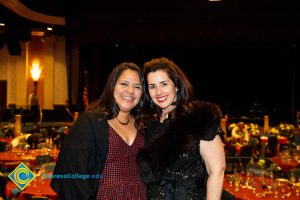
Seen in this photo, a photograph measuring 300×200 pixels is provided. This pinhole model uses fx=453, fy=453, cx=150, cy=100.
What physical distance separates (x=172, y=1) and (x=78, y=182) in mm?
12622

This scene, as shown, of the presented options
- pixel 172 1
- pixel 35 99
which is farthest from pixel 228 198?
pixel 35 99

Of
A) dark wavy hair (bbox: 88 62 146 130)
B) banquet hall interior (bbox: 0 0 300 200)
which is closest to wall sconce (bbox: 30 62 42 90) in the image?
banquet hall interior (bbox: 0 0 300 200)

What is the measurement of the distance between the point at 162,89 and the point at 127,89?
23 cm

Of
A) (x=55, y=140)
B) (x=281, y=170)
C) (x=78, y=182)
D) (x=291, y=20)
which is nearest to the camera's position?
(x=78, y=182)

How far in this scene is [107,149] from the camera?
102 inches

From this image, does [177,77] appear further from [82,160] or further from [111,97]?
[82,160]

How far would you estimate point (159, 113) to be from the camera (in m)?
2.83

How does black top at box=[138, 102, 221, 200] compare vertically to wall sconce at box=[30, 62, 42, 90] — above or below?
below

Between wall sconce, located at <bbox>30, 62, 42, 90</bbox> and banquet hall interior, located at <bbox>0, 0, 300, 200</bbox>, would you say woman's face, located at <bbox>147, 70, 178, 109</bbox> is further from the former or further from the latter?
wall sconce, located at <bbox>30, 62, 42, 90</bbox>

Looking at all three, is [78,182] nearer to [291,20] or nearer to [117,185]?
[117,185]

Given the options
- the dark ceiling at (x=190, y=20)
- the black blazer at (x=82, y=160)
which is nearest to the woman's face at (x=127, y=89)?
the black blazer at (x=82, y=160)

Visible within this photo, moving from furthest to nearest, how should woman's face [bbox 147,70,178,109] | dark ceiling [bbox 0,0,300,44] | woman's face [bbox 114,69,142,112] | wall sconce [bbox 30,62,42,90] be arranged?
wall sconce [bbox 30,62,42,90]
dark ceiling [bbox 0,0,300,44]
woman's face [bbox 114,69,142,112]
woman's face [bbox 147,70,178,109]

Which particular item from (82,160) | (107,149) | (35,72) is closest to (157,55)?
(35,72)

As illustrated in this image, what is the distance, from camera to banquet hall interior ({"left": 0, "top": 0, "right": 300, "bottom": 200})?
10.1 meters
